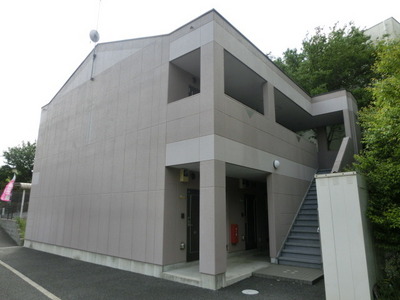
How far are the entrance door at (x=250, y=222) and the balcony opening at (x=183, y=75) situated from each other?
4.71 m

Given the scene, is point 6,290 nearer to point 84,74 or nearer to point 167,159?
point 167,159

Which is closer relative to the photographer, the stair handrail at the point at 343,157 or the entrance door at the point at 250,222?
the stair handrail at the point at 343,157

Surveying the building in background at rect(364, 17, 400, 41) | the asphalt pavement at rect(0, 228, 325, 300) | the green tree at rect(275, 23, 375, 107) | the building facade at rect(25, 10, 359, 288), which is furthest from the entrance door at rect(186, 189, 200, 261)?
the building in background at rect(364, 17, 400, 41)

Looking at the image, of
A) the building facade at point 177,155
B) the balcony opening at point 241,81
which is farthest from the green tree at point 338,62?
the balcony opening at point 241,81

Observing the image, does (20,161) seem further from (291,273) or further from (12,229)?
(291,273)

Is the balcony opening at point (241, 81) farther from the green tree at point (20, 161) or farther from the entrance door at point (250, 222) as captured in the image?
the green tree at point (20, 161)

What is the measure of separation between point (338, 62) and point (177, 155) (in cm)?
1220

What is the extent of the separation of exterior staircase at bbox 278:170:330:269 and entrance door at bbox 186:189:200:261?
2.41 m

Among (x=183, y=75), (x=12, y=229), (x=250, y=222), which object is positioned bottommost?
(x=12, y=229)

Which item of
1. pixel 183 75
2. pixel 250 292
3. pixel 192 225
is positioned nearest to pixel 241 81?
pixel 183 75

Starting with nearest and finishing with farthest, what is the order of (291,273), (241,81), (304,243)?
(291,273)
(304,243)
(241,81)

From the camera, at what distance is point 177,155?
21.5 feet

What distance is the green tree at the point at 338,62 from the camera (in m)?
14.0

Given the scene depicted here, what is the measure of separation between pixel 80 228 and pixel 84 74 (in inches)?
246
